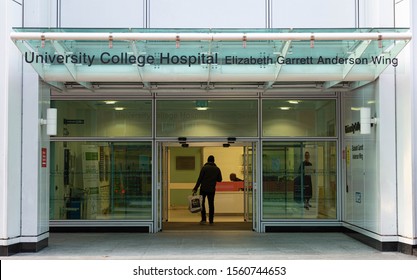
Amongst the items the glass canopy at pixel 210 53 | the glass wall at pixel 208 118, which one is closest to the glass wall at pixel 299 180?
the glass wall at pixel 208 118

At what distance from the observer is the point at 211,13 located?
1198 cm

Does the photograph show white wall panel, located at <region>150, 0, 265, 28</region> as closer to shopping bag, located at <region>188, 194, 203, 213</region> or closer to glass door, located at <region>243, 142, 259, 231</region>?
glass door, located at <region>243, 142, 259, 231</region>

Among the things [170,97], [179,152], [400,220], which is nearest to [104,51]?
[170,97]

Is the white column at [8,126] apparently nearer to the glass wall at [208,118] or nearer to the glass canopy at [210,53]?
the glass canopy at [210,53]

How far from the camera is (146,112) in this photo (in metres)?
13.6

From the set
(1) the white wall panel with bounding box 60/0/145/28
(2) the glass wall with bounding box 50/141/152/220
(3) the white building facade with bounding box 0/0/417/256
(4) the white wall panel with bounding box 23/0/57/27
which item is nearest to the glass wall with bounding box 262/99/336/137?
(3) the white building facade with bounding box 0/0/417/256

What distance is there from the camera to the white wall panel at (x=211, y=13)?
11.9 metres

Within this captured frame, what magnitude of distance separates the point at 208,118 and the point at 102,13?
358cm

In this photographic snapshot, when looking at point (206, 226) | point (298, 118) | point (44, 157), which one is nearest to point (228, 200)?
point (206, 226)

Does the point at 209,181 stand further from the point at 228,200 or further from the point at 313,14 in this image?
the point at 313,14

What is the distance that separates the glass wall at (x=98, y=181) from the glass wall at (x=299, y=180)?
2.91 metres

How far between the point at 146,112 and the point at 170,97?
68 centimetres

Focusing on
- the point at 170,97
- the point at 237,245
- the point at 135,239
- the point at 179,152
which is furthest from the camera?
the point at 179,152

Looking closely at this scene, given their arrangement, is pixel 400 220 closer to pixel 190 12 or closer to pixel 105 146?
pixel 190 12
